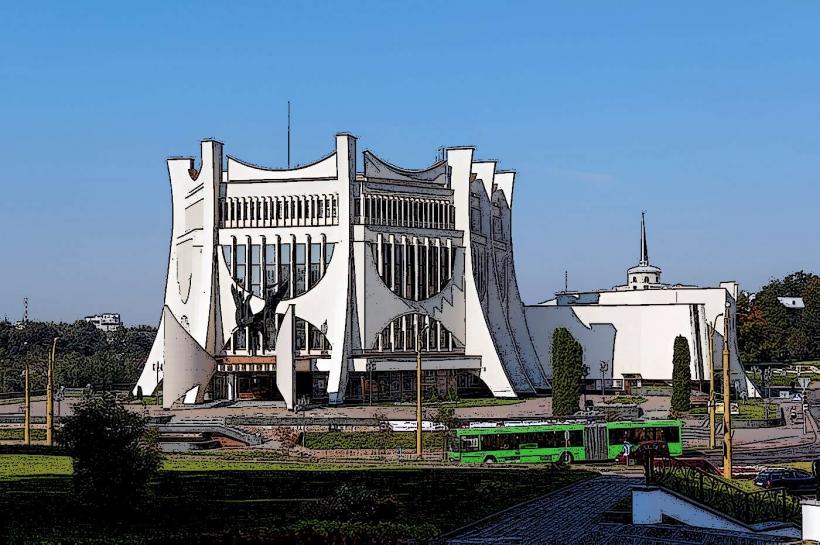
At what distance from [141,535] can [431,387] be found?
6008cm

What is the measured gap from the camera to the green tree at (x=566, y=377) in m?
67.1

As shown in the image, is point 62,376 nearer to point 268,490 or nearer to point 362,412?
point 362,412

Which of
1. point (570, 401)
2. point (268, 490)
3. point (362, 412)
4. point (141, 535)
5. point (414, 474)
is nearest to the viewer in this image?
point (141, 535)

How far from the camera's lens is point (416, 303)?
8656cm

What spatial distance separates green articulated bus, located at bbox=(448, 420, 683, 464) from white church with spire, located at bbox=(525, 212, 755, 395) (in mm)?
43348

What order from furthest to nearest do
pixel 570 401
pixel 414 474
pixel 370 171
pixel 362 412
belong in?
1. pixel 370 171
2. pixel 362 412
3. pixel 570 401
4. pixel 414 474

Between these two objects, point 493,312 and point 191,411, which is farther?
point 493,312

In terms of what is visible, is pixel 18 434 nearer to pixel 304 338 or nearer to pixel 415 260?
pixel 304 338

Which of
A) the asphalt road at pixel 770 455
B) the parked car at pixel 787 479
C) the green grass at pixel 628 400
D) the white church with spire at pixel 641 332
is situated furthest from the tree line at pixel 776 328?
the parked car at pixel 787 479

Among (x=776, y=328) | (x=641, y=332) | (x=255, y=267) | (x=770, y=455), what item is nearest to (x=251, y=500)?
(x=770, y=455)

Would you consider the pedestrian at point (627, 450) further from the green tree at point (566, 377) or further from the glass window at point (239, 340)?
the glass window at point (239, 340)

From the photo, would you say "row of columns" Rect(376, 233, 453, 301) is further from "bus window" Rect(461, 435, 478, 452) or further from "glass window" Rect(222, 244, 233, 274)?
"bus window" Rect(461, 435, 478, 452)

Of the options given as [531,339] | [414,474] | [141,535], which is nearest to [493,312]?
[531,339]

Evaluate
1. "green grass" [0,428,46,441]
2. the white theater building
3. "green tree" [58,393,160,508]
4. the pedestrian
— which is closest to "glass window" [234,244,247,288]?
the white theater building
